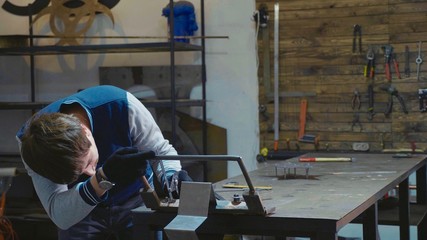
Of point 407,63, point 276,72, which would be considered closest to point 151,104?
point 276,72

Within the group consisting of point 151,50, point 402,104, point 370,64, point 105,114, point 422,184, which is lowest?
point 422,184

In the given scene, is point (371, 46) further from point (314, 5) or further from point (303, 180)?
point (303, 180)

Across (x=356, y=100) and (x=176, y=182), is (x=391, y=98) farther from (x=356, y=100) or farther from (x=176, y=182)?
(x=176, y=182)

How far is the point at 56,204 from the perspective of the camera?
1982 millimetres

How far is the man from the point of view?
1755 millimetres

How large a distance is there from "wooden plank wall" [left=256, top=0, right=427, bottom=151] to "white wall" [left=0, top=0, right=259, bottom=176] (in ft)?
0.37

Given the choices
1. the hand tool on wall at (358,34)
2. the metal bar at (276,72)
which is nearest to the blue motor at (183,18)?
the metal bar at (276,72)

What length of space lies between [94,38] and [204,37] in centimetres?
89

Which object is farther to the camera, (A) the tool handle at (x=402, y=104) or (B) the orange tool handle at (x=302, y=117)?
(B) the orange tool handle at (x=302, y=117)

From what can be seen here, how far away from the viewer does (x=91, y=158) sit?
72.7 inches

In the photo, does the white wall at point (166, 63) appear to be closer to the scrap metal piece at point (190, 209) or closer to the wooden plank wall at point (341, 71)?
the wooden plank wall at point (341, 71)

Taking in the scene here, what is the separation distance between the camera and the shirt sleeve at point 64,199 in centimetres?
191

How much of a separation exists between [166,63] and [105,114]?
8.24 ft

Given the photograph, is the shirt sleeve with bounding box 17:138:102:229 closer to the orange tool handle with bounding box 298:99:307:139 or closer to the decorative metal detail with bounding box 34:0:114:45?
the orange tool handle with bounding box 298:99:307:139
